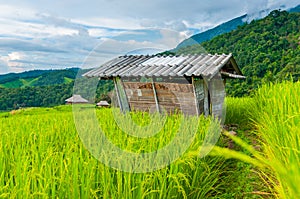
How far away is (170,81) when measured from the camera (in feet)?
21.3

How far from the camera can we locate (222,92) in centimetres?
720

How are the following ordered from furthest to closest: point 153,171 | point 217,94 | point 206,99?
point 217,94
point 206,99
point 153,171

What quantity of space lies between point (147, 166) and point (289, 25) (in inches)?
1035

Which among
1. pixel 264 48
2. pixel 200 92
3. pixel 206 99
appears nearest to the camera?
pixel 200 92

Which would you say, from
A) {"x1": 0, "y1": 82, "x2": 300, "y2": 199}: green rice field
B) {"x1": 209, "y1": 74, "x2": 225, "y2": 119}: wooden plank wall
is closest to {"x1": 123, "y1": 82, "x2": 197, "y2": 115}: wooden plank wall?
{"x1": 209, "y1": 74, "x2": 225, "y2": 119}: wooden plank wall

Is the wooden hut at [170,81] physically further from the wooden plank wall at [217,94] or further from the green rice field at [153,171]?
the green rice field at [153,171]

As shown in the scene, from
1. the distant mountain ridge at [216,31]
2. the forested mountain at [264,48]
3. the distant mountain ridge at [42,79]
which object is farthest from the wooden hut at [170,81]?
the distant mountain ridge at [42,79]

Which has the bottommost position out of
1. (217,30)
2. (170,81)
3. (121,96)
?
(121,96)

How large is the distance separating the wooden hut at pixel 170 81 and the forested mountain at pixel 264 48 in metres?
8.71

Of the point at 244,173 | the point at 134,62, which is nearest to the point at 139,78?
the point at 134,62

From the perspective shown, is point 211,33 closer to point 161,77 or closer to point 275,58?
point 275,58

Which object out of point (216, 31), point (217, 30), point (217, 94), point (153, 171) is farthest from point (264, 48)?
point (153, 171)

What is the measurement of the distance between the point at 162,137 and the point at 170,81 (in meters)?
3.32

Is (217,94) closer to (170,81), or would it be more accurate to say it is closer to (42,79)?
(170,81)
